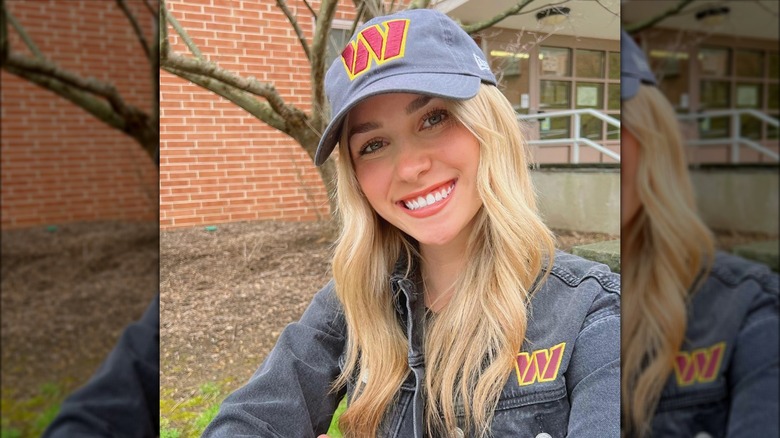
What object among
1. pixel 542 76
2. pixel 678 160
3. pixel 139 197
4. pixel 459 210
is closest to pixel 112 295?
pixel 139 197

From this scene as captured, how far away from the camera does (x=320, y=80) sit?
1.83 m

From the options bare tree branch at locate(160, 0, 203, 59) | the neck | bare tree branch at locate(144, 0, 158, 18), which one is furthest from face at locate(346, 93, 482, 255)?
bare tree branch at locate(144, 0, 158, 18)

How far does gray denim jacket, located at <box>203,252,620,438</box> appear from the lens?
1397mm

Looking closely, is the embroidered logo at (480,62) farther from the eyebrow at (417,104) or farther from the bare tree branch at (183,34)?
the bare tree branch at (183,34)

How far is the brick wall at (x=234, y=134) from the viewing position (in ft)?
5.79

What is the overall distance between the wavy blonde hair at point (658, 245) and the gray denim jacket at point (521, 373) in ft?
3.70

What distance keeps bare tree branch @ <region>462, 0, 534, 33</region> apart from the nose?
48cm

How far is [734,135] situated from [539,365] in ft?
4.02

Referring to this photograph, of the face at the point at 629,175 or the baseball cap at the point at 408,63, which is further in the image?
the baseball cap at the point at 408,63

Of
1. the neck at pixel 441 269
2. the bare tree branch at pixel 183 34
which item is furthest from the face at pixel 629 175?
the bare tree branch at pixel 183 34

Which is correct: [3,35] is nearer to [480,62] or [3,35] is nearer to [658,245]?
[658,245]

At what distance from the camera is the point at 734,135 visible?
0.31 metres

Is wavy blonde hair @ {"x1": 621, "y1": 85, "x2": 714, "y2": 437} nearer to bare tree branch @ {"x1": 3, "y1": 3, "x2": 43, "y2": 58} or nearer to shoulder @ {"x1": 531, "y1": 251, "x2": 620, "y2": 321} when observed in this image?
bare tree branch @ {"x1": 3, "y1": 3, "x2": 43, "y2": 58}

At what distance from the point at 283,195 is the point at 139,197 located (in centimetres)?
148
